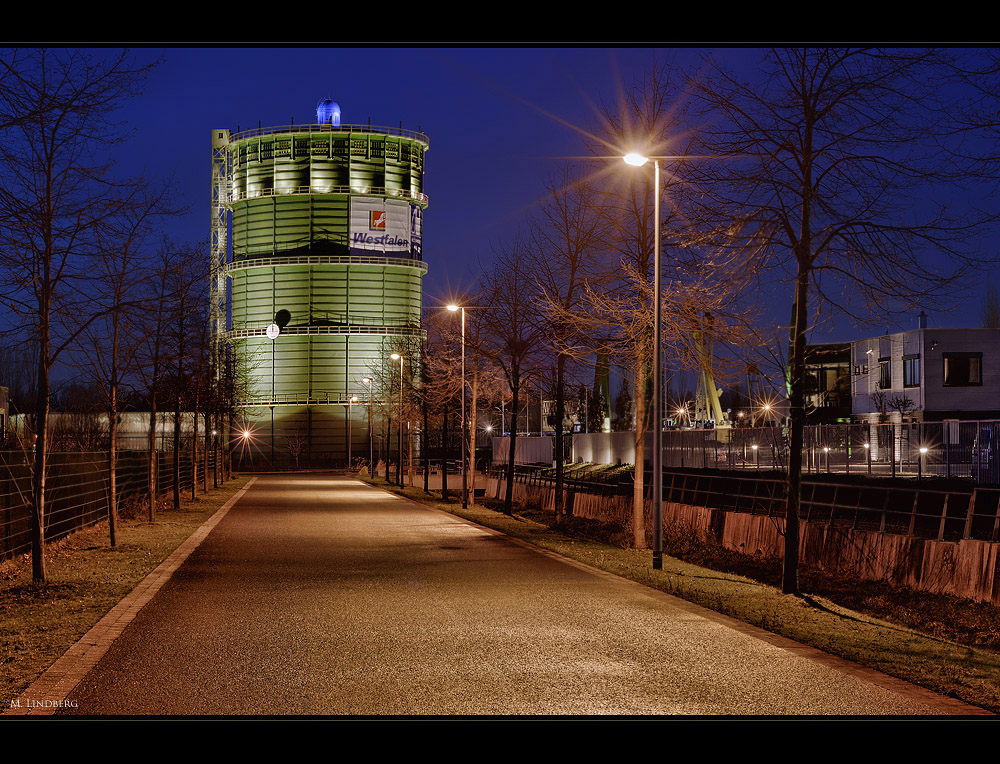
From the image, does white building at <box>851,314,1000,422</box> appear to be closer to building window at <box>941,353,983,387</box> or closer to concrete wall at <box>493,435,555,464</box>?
building window at <box>941,353,983,387</box>

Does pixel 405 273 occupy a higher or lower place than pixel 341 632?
higher

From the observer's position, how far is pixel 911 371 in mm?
49688

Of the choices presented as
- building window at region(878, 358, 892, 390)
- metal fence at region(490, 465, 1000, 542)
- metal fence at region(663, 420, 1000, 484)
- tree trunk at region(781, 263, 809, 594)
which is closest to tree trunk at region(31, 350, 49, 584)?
tree trunk at region(781, 263, 809, 594)

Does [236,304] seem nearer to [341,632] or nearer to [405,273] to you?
[405,273]

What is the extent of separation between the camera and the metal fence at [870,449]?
3022 cm

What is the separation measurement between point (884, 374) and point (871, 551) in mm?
39565

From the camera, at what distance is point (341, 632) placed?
11.3m

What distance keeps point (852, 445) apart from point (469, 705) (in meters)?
32.1

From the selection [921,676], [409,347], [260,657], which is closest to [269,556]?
[260,657]

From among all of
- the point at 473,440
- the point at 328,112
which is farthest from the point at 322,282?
the point at 473,440

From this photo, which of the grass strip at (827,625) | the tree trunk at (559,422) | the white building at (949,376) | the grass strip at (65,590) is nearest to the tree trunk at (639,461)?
the grass strip at (827,625)

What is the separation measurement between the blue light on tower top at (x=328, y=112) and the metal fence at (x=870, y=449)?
227ft

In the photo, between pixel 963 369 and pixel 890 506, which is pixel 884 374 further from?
pixel 890 506

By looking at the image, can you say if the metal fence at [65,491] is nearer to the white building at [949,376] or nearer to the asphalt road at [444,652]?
the asphalt road at [444,652]
